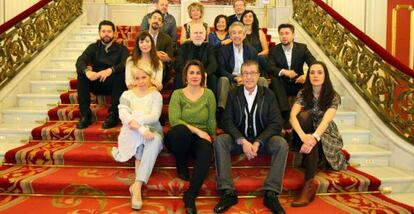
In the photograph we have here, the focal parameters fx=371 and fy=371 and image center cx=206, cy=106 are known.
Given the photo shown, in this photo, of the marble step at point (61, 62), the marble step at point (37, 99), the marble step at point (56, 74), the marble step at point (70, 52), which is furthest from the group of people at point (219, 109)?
the marble step at point (70, 52)

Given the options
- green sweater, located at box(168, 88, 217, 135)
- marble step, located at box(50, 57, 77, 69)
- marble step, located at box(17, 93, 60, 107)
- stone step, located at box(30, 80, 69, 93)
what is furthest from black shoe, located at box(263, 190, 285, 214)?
marble step, located at box(50, 57, 77, 69)

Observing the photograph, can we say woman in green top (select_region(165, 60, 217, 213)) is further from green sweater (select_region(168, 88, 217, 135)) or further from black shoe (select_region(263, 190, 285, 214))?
black shoe (select_region(263, 190, 285, 214))

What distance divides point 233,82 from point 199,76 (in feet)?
2.23

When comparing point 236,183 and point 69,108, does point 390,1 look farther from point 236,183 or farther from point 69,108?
point 69,108

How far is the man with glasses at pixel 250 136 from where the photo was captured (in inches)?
106

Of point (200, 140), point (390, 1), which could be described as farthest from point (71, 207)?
point (390, 1)

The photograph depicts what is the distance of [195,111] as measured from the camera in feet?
9.88

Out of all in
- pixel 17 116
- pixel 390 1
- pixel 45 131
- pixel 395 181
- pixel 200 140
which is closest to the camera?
pixel 200 140

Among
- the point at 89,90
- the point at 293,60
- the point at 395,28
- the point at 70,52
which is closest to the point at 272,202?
the point at 293,60

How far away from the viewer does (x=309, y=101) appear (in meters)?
3.13

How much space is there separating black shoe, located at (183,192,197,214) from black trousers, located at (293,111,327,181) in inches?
34.9

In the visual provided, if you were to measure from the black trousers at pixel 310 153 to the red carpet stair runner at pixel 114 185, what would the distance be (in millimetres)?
133

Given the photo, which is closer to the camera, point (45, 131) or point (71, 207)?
point (71, 207)

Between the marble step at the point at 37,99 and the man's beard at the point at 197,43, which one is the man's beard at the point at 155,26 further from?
the marble step at the point at 37,99
